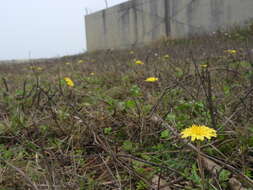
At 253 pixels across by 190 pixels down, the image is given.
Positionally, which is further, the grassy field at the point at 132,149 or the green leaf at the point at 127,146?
the green leaf at the point at 127,146

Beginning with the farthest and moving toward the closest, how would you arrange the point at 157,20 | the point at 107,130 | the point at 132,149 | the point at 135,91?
the point at 157,20 → the point at 135,91 → the point at 107,130 → the point at 132,149

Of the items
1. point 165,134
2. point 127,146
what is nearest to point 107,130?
point 127,146

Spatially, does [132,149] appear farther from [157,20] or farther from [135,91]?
[157,20]

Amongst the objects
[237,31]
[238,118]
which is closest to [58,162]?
[238,118]

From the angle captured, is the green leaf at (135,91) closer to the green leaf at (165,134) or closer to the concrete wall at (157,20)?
the green leaf at (165,134)

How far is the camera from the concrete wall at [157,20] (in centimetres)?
729

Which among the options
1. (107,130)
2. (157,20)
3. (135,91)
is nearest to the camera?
(107,130)

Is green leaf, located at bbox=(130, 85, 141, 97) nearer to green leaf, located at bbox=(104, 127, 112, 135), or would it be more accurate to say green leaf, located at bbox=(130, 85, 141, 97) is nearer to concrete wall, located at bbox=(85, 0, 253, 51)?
green leaf, located at bbox=(104, 127, 112, 135)

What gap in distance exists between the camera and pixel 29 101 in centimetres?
191

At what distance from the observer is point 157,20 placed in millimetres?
9578

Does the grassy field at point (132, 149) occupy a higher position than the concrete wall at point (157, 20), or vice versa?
the concrete wall at point (157, 20)

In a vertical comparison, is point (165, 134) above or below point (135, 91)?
below

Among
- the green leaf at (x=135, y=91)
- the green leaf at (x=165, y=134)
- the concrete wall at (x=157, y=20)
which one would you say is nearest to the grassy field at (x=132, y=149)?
the green leaf at (x=165, y=134)

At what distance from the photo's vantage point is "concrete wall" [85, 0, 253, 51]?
729 cm
